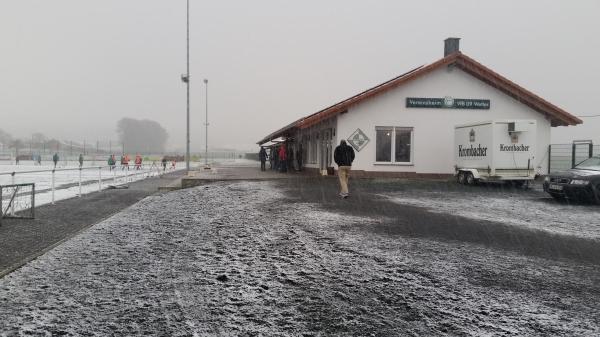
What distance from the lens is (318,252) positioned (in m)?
6.05

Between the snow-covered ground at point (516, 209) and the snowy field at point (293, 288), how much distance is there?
311 centimetres

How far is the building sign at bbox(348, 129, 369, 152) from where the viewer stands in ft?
62.7

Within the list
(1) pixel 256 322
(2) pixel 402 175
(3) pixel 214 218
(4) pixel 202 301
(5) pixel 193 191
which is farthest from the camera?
(2) pixel 402 175

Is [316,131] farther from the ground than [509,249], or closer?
farther from the ground

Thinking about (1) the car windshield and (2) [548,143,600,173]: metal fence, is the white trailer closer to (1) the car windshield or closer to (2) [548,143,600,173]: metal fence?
(1) the car windshield

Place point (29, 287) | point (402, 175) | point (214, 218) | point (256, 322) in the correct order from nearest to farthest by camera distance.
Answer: point (256, 322), point (29, 287), point (214, 218), point (402, 175)

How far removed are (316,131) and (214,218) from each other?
16048 mm

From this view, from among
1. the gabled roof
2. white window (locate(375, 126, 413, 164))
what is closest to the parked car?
white window (locate(375, 126, 413, 164))

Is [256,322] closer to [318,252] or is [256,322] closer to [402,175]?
[318,252]

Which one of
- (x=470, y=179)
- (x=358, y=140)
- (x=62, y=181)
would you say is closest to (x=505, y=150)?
(x=470, y=179)

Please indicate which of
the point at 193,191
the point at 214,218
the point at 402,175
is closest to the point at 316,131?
the point at 402,175

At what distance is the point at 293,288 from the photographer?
4.67m

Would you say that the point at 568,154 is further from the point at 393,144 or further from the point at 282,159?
A: the point at 282,159

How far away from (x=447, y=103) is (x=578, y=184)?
856 cm
